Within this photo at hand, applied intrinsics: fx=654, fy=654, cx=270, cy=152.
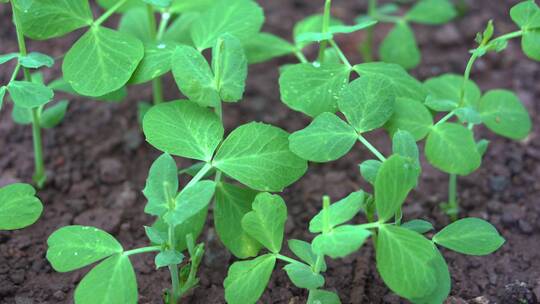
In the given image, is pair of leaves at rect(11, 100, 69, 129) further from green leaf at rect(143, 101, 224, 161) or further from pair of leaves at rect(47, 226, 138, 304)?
pair of leaves at rect(47, 226, 138, 304)

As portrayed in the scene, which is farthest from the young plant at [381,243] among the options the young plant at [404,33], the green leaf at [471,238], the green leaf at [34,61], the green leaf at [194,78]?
the young plant at [404,33]

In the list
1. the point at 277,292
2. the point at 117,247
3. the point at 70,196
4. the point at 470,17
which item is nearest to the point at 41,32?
the point at 70,196

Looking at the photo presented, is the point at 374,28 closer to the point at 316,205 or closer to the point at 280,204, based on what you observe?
the point at 316,205

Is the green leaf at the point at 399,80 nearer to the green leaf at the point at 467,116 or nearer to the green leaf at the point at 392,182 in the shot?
the green leaf at the point at 467,116

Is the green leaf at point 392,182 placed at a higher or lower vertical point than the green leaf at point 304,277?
higher

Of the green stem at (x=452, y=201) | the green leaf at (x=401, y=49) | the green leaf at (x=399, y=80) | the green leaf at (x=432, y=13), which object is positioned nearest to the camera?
the green leaf at (x=399, y=80)

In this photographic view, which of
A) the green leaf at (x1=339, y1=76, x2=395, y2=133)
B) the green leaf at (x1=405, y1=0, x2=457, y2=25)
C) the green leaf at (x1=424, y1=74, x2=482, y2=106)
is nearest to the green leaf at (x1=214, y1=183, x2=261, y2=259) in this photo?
the green leaf at (x1=339, y1=76, x2=395, y2=133)

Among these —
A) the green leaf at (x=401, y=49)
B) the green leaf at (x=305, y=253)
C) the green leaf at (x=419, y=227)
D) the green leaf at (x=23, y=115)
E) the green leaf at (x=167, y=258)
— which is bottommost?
the green leaf at (x=23, y=115)

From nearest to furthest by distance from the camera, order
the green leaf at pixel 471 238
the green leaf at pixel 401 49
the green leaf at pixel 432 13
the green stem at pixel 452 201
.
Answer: the green leaf at pixel 471 238 < the green stem at pixel 452 201 < the green leaf at pixel 401 49 < the green leaf at pixel 432 13
